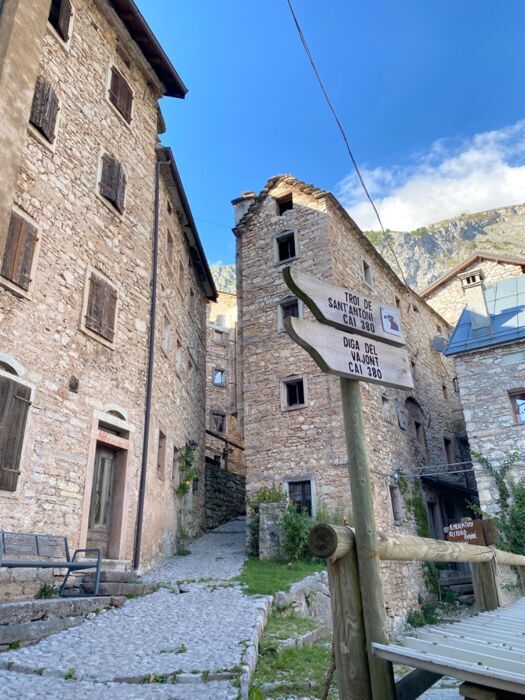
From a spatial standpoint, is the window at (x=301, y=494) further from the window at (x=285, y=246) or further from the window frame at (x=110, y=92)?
the window frame at (x=110, y=92)

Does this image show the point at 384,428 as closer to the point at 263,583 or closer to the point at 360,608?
the point at 263,583

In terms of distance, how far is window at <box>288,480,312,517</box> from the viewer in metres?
13.4

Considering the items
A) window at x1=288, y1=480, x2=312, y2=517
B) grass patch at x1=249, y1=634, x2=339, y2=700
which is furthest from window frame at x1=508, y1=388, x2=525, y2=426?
grass patch at x1=249, y1=634, x2=339, y2=700

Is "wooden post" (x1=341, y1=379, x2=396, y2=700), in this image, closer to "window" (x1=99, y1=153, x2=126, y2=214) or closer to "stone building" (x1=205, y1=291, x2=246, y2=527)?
A: "window" (x1=99, y1=153, x2=126, y2=214)

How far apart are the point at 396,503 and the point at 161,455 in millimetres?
6952

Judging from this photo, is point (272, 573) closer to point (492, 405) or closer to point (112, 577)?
point (112, 577)

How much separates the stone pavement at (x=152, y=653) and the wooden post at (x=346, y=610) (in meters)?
1.60

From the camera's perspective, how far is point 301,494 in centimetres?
1361

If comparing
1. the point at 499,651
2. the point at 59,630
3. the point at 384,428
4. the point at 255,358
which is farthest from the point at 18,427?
the point at 384,428

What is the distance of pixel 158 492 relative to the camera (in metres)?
11.5

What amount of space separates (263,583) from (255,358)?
7738 mm

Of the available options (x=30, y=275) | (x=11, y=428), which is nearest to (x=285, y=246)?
(x=30, y=275)

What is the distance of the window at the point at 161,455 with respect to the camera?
39.3ft

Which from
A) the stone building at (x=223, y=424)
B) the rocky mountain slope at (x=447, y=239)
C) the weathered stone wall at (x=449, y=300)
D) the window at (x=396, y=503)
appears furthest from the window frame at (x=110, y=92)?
the rocky mountain slope at (x=447, y=239)
